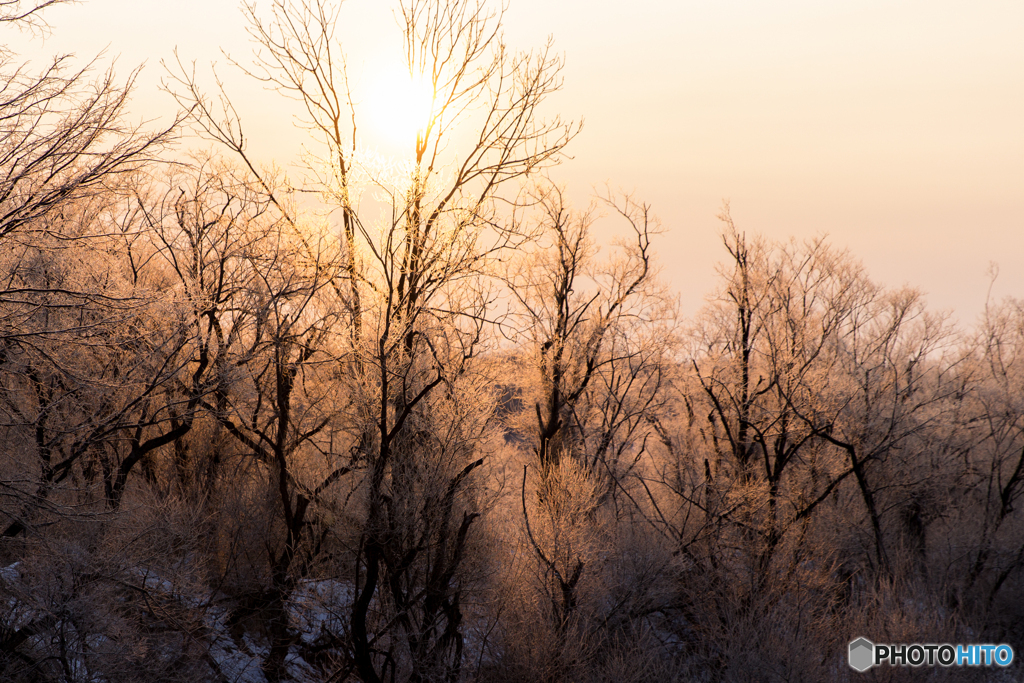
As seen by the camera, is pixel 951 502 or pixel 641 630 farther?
pixel 951 502

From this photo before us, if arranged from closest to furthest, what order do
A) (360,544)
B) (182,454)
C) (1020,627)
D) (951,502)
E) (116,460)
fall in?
(360,544), (116,460), (182,454), (1020,627), (951,502)

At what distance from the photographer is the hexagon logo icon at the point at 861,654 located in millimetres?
18547

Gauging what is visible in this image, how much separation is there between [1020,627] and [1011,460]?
670 centimetres

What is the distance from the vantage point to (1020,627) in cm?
2573

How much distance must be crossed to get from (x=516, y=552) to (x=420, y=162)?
32.1ft

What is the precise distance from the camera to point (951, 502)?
2769 centimetres

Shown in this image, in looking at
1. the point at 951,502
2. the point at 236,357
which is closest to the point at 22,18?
the point at 236,357

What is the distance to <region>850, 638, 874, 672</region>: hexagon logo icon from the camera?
1855 cm

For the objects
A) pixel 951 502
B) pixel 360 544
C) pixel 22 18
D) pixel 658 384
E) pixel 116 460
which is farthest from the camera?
pixel 658 384

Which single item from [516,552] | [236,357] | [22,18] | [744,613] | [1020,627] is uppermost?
[22,18]

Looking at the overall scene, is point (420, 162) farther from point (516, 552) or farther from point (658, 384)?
point (658, 384)

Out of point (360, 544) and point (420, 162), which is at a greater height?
point (420, 162)

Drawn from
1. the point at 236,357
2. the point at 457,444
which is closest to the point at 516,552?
the point at 457,444

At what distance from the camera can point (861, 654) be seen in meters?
18.8
